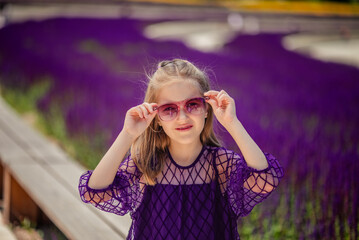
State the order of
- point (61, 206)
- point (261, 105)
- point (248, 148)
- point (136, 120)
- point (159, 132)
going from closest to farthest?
point (248, 148), point (136, 120), point (159, 132), point (61, 206), point (261, 105)

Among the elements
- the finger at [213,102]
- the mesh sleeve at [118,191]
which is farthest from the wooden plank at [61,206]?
the finger at [213,102]

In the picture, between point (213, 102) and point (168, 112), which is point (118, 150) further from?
point (213, 102)

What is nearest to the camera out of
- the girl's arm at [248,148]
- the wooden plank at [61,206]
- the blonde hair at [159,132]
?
the girl's arm at [248,148]

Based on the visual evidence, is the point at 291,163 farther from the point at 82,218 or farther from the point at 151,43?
the point at 151,43

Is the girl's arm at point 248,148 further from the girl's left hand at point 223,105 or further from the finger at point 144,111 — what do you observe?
the finger at point 144,111

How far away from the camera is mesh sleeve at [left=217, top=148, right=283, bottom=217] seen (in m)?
2.10

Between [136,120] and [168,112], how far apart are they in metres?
0.15

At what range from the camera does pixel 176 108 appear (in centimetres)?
212

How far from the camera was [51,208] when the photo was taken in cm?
304

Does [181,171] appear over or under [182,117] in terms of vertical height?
under

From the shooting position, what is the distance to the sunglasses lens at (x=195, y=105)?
2117 millimetres

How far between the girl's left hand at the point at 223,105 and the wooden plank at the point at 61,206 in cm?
100

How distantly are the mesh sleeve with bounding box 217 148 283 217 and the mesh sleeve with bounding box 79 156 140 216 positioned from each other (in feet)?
1.24

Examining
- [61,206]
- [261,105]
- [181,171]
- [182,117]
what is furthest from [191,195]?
[261,105]
